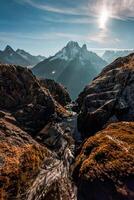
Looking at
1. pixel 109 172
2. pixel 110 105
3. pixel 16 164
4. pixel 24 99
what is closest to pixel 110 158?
pixel 109 172

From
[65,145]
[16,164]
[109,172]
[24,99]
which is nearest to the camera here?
[109,172]

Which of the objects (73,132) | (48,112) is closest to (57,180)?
(73,132)

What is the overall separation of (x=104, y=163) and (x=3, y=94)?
54132mm

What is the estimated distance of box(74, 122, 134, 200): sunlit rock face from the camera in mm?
28797

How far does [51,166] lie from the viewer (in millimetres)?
43656

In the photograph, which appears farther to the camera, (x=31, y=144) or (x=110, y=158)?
(x=31, y=144)

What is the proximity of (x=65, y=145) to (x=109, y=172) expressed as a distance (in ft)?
101

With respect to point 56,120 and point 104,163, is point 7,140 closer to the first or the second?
point 104,163

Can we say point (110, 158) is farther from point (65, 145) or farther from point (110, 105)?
point (110, 105)

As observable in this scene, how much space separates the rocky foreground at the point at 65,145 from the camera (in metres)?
31.8

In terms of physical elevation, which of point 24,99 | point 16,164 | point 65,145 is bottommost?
point 16,164

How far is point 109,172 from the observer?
102ft

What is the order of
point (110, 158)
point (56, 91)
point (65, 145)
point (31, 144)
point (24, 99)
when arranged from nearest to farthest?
point (110, 158) < point (31, 144) < point (65, 145) < point (24, 99) < point (56, 91)

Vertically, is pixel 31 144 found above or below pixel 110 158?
above
